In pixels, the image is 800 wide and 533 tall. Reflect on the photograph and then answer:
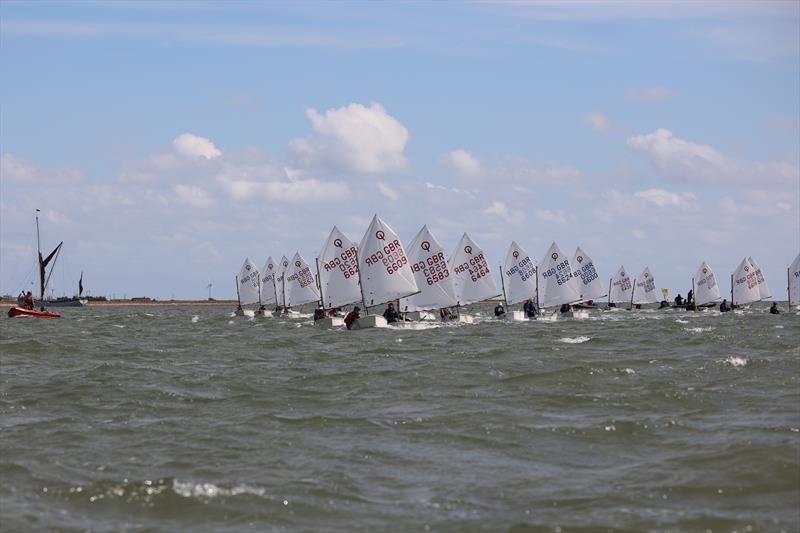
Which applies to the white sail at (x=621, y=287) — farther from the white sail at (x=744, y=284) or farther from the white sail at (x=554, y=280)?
the white sail at (x=554, y=280)

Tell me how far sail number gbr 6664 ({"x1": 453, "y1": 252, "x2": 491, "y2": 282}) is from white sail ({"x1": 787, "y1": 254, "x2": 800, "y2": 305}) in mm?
36318

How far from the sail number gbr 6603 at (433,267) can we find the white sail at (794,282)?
4342 cm

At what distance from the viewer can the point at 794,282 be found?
3506 inches

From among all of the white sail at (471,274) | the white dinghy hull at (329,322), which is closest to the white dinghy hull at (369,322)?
the white dinghy hull at (329,322)

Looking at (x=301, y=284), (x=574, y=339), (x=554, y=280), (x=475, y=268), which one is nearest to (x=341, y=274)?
(x=475, y=268)

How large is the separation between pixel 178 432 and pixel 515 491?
689 centimetres

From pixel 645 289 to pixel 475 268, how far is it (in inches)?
1916

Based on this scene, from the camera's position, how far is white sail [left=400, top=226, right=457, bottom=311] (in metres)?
57.4

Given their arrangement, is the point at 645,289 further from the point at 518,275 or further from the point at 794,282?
the point at 518,275

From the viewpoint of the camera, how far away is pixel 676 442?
54.1 feet

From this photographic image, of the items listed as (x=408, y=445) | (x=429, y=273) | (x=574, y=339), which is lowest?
(x=408, y=445)

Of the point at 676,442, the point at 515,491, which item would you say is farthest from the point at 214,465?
the point at 676,442

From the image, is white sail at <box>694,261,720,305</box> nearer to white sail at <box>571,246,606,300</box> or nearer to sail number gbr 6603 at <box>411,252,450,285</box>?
white sail at <box>571,246,606,300</box>

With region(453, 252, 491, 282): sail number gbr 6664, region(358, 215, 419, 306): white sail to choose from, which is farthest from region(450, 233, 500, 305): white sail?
region(358, 215, 419, 306): white sail
